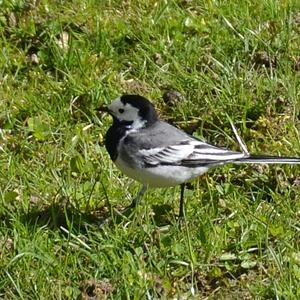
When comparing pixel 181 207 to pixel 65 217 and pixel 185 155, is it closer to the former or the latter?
pixel 185 155

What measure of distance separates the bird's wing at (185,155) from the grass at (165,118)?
262 mm

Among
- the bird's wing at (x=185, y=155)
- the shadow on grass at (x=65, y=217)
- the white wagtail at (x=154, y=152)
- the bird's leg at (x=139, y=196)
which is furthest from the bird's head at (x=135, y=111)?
the shadow on grass at (x=65, y=217)

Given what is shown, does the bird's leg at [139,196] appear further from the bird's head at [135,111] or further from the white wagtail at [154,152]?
the bird's head at [135,111]

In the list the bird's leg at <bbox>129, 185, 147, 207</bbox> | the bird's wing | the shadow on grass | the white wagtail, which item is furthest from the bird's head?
the shadow on grass

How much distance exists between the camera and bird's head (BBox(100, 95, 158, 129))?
5523mm

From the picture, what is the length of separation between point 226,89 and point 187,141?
952 mm

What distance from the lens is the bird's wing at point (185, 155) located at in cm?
539

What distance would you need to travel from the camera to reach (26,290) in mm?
4965

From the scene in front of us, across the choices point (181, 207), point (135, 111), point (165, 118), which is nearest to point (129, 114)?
point (135, 111)

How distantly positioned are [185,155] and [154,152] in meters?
0.16

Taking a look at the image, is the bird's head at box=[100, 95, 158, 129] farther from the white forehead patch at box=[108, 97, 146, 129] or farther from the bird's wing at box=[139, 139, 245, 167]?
the bird's wing at box=[139, 139, 245, 167]

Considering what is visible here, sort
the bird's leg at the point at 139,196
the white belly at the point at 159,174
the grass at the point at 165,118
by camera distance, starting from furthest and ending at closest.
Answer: the bird's leg at the point at 139,196, the white belly at the point at 159,174, the grass at the point at 165,118

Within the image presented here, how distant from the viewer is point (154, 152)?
541cm

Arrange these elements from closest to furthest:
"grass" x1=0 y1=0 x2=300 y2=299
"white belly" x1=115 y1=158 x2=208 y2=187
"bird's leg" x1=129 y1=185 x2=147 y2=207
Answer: "grass" x1=0 y1=0 x2=300 y2=299 → "white belly" x1=115 y1=158 x2=208 y2=187 → "bird's leg" x1=129 y1=185 x2=147 y2=207
